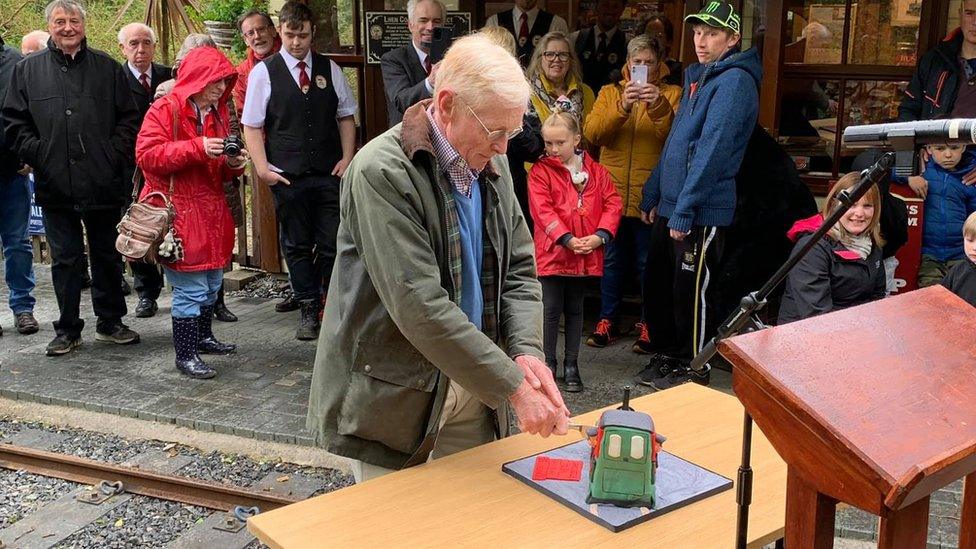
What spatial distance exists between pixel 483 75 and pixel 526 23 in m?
4.88

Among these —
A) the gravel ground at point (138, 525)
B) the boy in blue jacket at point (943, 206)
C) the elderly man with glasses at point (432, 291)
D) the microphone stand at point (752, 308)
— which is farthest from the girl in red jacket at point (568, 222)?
the microphone stand at point (752, 308)

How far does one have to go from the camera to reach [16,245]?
7363 mm

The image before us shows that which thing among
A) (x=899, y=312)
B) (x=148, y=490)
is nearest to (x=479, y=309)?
(x=899, y=312)

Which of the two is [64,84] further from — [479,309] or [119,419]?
[479,309]

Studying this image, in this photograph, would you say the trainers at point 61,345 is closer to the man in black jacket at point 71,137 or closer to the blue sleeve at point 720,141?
the man in black jacket at point 71,137

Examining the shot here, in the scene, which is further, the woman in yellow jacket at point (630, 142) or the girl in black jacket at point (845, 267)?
the woman in yellow jacket at point (630, 142)

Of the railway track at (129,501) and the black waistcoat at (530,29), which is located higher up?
the black waistcoat at (530,29)

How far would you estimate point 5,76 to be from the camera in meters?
7.09

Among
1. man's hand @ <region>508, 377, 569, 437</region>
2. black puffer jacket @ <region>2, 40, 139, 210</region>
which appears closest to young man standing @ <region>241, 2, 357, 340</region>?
black puffer jacket @ <region>2, 40, 139, 210</region>

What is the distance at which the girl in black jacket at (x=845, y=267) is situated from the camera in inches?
197

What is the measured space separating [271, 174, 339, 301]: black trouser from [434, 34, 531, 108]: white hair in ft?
14.1

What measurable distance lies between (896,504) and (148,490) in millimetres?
3928

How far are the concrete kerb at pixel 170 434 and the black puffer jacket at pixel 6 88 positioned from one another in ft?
6.65

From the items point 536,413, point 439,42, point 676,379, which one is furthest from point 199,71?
point 536,413
